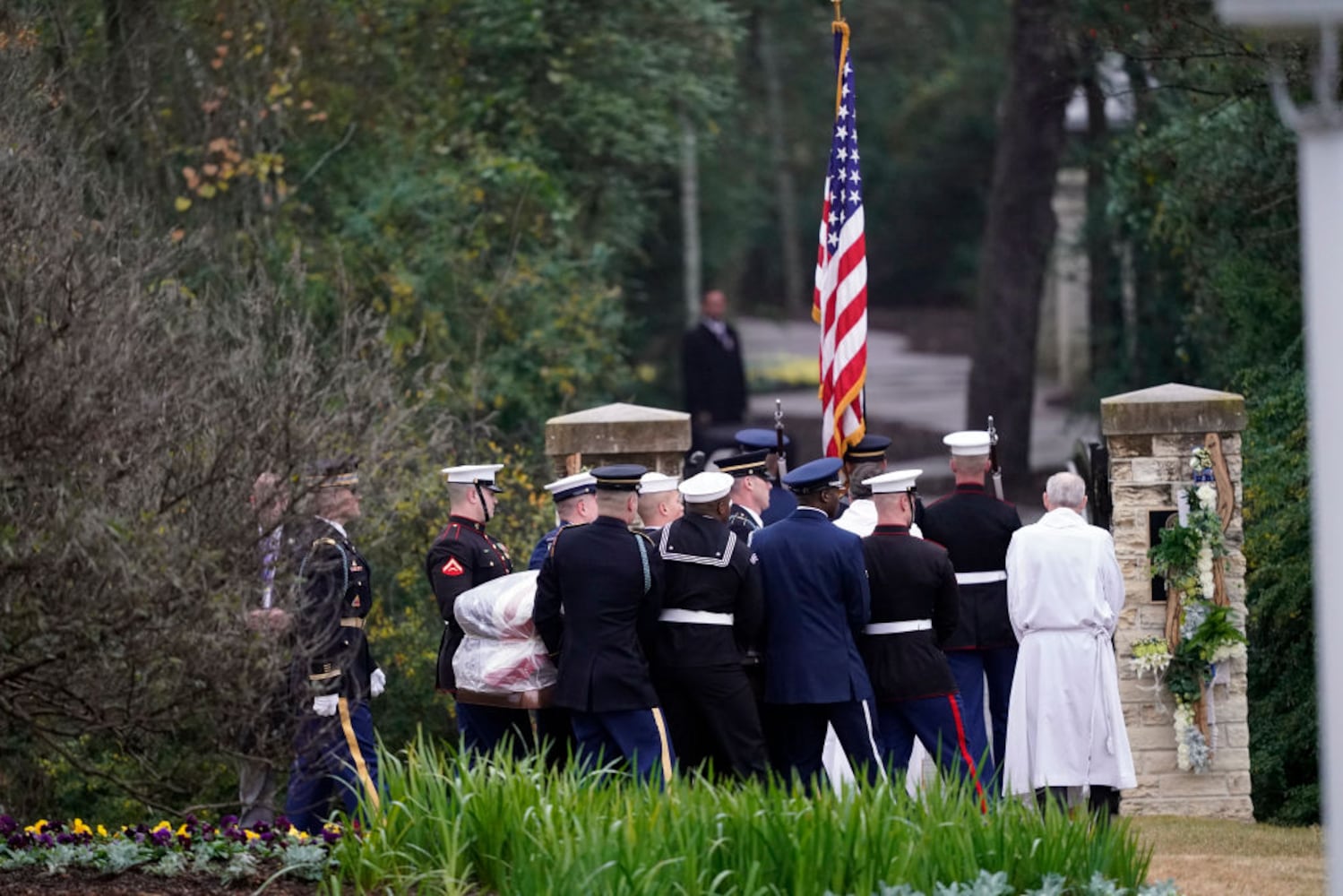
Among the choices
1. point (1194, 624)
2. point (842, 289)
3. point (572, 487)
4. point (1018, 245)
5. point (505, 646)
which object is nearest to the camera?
point (505, 646)

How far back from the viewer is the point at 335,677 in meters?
8.83

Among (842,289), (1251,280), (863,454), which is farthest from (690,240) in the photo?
(863,454)

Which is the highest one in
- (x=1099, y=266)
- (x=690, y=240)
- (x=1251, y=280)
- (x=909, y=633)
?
(x=690, y=240)

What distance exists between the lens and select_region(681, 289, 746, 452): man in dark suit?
19.4m

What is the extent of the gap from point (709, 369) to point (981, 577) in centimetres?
964

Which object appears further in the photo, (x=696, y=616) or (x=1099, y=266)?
(x=1099, y=266)

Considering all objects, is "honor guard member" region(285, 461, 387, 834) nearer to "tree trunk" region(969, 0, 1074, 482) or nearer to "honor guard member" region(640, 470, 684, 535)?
"honor guard member" region(640, 470, 684, 535)

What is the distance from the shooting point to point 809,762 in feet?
30.5

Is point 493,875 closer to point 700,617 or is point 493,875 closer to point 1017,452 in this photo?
point 700,617

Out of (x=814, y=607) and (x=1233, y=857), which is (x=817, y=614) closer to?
(x=814, y=607)

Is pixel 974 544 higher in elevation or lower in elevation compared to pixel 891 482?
lower

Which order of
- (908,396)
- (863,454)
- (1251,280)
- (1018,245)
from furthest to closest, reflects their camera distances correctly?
(908,396)
(1018,245)
(1251,280)
(863,454)

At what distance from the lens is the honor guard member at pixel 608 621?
8.65 m

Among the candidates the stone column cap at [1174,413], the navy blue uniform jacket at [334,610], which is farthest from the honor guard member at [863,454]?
the navy blue uniform jacket at [334,610]
